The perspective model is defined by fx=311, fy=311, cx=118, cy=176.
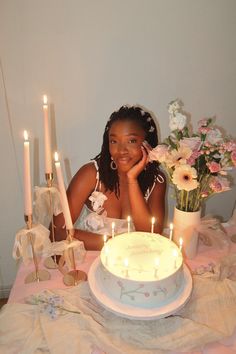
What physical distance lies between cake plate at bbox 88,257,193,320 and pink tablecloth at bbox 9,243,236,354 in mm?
138

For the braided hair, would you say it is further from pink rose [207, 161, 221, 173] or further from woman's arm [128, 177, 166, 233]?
pink rose [207, 161, 221, 173]

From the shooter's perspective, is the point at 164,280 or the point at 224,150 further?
the point at 224,150

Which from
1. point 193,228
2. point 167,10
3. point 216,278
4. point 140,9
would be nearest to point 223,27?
point 167,10

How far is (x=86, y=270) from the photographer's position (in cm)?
114

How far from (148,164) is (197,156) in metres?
0.36

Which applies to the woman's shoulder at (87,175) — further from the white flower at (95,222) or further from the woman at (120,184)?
the white flower at (95,222)

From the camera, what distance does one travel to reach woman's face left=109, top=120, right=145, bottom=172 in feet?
4.24

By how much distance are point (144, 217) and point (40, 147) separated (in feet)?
1.93

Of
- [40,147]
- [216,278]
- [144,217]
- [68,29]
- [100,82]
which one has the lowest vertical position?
[216,278]

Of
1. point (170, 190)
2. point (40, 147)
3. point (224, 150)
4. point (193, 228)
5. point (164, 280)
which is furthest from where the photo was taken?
point (170, 190)

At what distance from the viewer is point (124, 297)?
2.91ft

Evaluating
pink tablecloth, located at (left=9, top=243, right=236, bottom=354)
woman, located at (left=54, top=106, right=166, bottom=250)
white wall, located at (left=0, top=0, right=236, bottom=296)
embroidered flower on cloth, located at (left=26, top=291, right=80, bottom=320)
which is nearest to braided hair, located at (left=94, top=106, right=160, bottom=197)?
woman, located at (left=54, top=106, right=166, bottom=250)

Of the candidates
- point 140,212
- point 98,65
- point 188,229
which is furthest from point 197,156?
point 98,65

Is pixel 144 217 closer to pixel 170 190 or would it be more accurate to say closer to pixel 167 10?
pixel 170 190
